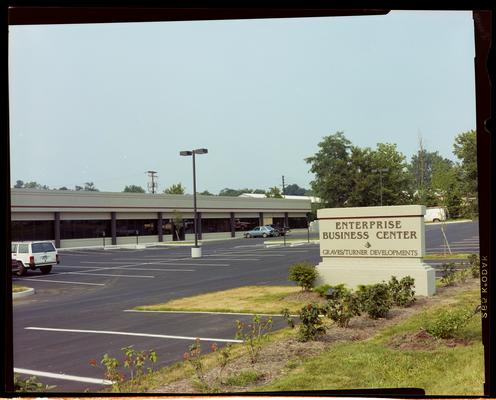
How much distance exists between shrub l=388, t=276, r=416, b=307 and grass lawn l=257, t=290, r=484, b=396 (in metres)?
1.80

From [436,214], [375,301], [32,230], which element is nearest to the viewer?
[32,230]

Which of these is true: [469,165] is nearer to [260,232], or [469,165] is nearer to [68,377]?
[68,377]

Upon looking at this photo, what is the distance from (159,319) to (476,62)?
14.9ft

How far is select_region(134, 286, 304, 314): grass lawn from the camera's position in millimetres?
6279

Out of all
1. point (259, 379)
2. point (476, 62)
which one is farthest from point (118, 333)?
point (476, 62)

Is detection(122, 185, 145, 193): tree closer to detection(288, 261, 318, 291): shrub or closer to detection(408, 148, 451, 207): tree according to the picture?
detection(408, 148, 451, 207): tree

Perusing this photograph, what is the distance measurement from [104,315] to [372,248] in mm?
4083

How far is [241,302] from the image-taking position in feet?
22.5

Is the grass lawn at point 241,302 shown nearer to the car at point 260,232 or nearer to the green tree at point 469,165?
the car at point 260,232

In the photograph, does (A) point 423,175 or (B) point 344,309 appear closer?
(A) point 423,175

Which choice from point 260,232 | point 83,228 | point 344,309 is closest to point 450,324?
point 344,309

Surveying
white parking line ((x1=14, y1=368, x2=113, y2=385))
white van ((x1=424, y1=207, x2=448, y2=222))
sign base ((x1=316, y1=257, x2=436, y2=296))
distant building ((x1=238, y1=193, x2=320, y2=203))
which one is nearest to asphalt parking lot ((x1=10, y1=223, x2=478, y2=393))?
white parking line ((x1=14, y1=368, x2=113, y2=385))

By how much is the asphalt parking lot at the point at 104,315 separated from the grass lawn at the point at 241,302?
0.93ft

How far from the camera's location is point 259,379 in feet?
12.0
